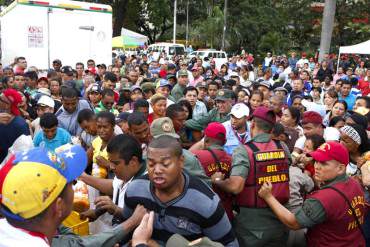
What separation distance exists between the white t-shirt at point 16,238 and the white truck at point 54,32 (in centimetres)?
1267

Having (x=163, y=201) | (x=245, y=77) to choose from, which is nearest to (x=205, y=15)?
(x=245, y=77)

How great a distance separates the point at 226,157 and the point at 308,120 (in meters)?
2.03

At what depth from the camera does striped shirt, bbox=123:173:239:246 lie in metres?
2.49

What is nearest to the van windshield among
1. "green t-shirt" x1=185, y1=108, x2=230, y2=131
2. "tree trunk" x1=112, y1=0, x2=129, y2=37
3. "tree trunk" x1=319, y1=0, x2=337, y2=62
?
A: "tree trunk" x1=112, y1=0, x2=129, y2=37

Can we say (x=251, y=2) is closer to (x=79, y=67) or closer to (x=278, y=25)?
(x=278, y=25)

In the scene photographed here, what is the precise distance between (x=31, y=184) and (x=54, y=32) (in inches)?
516

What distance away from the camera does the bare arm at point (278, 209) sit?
3.14m

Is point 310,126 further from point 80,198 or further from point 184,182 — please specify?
point 184,182

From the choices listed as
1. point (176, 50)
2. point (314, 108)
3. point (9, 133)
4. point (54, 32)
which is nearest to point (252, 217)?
point (9, 133)

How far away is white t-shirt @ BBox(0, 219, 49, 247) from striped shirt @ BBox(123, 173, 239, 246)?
0.79 m

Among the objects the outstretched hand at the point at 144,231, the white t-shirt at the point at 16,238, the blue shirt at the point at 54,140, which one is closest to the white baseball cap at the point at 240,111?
the blue shirt at the point at 54,140

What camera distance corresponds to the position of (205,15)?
153 ft

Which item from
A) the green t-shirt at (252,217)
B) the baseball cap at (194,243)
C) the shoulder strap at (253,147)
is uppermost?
the shoulder strap at (253,147)

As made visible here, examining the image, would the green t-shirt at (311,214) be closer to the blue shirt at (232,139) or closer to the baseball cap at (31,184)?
the baseball cap at (31,184)
